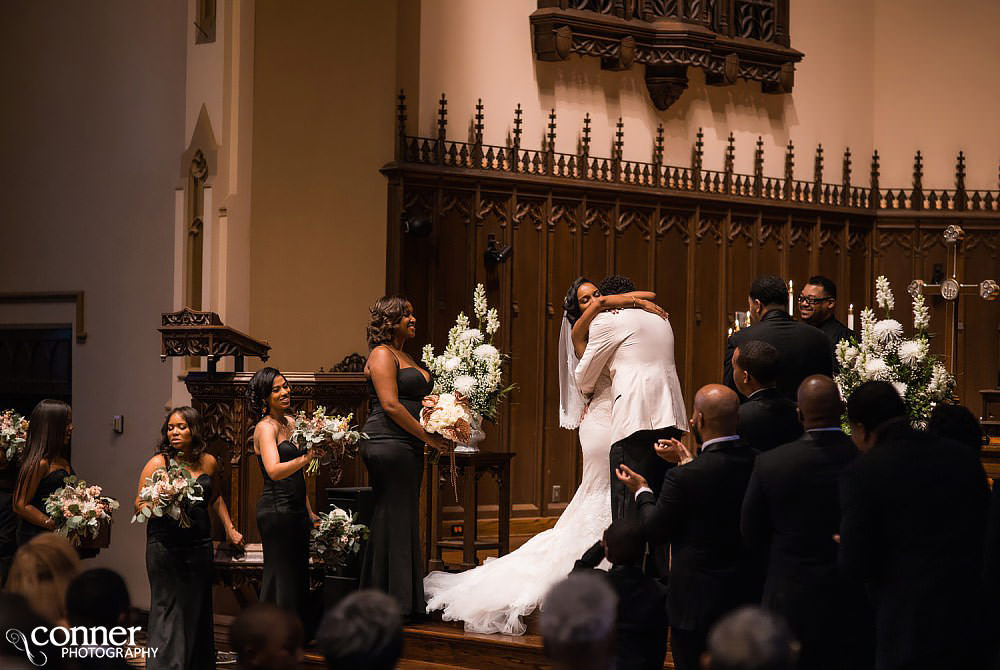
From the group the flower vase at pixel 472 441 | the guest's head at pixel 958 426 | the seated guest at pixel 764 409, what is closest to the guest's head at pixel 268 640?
the seated guest at pixel 764 409

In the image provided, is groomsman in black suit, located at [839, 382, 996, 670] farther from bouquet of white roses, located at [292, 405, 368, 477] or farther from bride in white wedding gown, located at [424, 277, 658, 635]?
bouquet of white roses, located at [292, 405, 368, 477]

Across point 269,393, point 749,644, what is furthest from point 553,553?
point 749,644

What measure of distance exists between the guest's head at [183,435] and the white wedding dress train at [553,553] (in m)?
1.57

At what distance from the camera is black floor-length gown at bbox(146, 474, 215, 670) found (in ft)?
20.2

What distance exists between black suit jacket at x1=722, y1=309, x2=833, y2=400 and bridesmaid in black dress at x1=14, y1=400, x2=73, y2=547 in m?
3.63

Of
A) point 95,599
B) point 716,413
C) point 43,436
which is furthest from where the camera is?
point 43,436

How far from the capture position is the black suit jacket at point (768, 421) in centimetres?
509

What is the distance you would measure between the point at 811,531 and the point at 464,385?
3.41 m

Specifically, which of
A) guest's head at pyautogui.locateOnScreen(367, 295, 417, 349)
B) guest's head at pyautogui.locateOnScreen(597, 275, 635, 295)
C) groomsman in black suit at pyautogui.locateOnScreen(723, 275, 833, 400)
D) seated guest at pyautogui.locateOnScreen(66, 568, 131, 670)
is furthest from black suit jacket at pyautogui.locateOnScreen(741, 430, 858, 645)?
guest's head at pyautogui.locateOnScreen(367, 295, 417, 349)

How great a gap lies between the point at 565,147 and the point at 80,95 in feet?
13.8

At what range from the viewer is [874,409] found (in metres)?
Result: 4.22

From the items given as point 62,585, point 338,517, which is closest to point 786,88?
point 338,517

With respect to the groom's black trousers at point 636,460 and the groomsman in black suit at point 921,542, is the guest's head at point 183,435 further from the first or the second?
the groomsman in black suit at point 921,542

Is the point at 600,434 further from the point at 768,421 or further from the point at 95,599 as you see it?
the point at 95,599
